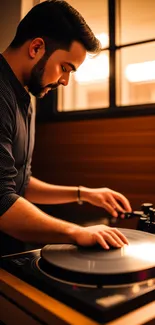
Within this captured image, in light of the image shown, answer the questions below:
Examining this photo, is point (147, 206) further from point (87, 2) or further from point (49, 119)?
point (87, 2)

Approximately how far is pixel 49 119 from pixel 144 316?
1645 mm

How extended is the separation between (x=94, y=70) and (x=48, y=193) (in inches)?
47.6

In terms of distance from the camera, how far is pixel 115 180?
1.73 m

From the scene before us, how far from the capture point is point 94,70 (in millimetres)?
2250

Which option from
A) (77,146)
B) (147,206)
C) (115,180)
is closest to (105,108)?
(77,146)

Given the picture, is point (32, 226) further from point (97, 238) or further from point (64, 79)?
point (64, 79)

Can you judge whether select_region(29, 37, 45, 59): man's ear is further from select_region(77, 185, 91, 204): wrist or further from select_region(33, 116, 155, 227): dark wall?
select_region(33, 116, 155, 227): dark wall

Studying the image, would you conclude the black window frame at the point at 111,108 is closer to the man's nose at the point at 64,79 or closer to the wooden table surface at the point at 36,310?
the man's nose at the point at 64,79

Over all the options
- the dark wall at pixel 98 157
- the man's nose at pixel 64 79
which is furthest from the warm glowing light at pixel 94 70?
the man's nose at pixel 64 79

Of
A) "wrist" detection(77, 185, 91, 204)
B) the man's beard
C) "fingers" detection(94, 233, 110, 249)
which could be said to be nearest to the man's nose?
the man's beard

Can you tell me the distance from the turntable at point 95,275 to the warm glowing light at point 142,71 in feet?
5.08

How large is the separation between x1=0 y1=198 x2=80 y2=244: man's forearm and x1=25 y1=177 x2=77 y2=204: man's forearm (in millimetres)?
495

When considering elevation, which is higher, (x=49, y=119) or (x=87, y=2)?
(x=87, y=2)

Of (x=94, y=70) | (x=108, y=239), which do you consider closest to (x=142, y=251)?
(x=108, y=239)
